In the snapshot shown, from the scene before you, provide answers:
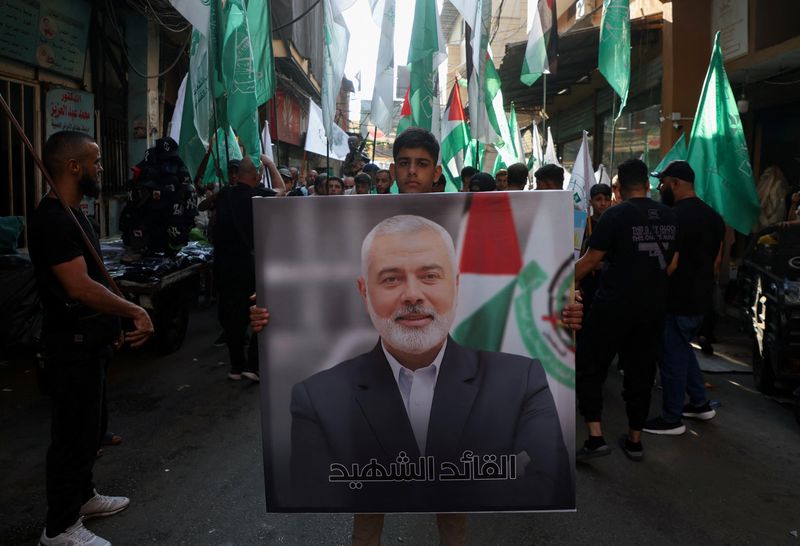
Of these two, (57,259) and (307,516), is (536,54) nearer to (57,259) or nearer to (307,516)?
(307,516)

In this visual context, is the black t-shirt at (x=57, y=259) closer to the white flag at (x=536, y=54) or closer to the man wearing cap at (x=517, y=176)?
the man wearing cap at (x=517, y=176)

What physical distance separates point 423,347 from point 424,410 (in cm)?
20

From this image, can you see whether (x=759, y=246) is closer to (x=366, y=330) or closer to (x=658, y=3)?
(x=366, y=330)

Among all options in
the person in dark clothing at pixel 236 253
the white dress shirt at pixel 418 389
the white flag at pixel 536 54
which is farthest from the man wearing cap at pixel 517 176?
the white dress shirt at pixel 418 389

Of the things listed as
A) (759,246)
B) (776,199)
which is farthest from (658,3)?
(759,246)

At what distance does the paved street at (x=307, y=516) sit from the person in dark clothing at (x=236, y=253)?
24.7 inches

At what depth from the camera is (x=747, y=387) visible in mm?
5668

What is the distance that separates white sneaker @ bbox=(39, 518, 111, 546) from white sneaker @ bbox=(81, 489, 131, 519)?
0.31 metres

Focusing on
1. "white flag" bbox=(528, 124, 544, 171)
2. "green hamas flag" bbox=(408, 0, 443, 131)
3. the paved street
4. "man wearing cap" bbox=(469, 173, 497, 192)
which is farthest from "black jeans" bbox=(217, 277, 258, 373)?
"white flag" bbox=(528, 124, 544, 171)

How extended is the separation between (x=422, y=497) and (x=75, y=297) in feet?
5.73

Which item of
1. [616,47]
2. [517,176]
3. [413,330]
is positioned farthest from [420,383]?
[616,47]

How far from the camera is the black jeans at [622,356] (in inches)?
155

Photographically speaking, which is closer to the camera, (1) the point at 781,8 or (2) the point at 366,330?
(2) the point at 366,330

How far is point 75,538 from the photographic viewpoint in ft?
9.36
